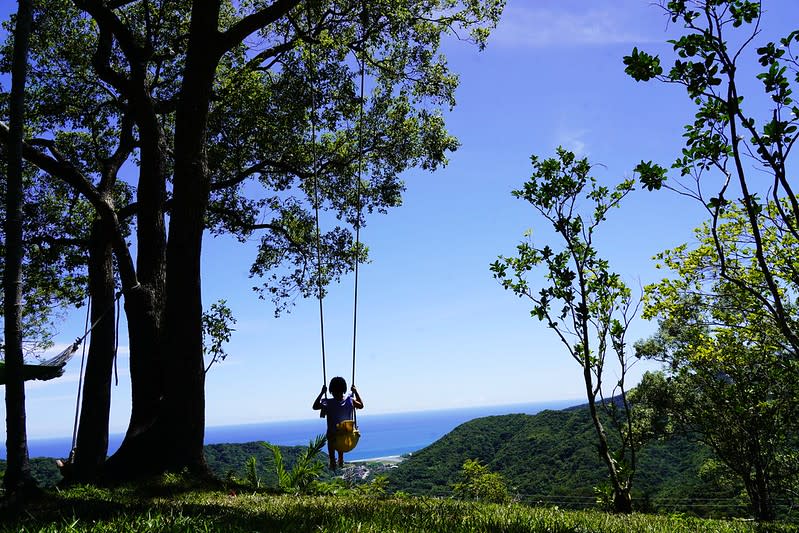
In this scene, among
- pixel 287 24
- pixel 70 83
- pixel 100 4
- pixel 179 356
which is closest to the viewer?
pixel 179 356

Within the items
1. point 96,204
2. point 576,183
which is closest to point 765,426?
point 576,183

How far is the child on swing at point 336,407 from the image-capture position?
8.30 meters

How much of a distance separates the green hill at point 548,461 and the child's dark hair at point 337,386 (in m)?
27.4

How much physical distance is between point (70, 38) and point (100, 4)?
4683 mm

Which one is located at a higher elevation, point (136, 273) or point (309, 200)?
point (309, 200)

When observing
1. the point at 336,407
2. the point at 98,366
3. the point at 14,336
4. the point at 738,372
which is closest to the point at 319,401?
the point at 336,407

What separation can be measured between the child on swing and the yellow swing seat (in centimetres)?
6

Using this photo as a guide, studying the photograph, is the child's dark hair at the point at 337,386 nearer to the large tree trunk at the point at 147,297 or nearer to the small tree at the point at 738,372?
the large tree trunk at the point at 147,297

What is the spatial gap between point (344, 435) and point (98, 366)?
663 cm

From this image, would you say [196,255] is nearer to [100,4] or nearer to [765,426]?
[100,4]

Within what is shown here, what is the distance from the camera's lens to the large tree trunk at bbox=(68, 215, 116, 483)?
37.6ft

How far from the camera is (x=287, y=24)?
13070mm

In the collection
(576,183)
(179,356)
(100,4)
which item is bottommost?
(179,356)

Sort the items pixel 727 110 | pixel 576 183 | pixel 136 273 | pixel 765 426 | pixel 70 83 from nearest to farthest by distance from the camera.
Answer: pixel 727 110 < pixel 576 183 < pixel 136 273 < pixel 70 83 < pixel 765 426
